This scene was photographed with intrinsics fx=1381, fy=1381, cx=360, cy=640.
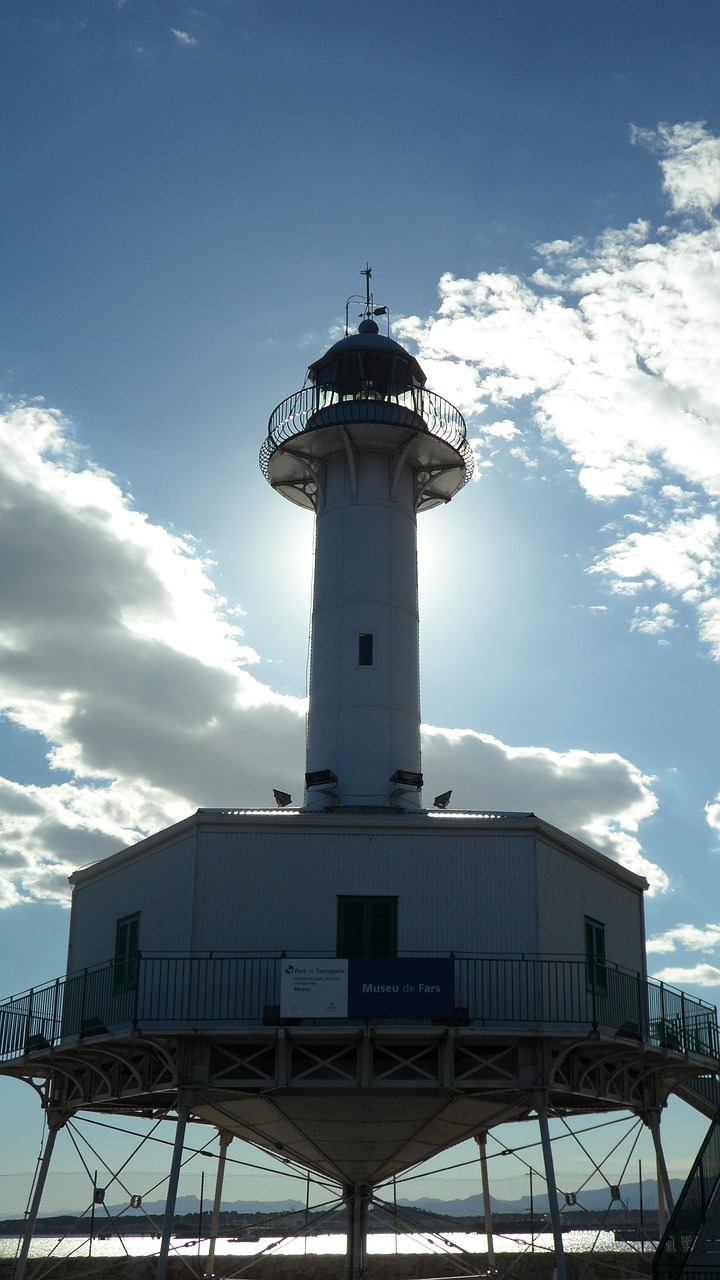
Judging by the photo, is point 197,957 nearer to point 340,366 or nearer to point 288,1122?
point 288,1122

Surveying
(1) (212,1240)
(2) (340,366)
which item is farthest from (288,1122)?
(2) (340,366)

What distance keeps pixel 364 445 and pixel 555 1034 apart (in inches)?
703

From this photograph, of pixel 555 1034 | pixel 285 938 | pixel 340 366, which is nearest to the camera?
pixel 555 1034

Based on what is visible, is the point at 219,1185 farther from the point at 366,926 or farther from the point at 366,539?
the point at 366,539

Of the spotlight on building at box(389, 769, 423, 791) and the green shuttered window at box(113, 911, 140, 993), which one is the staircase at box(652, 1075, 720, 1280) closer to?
the spotlight on building at box(389, 769, 423, 791)

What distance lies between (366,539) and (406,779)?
280 inches

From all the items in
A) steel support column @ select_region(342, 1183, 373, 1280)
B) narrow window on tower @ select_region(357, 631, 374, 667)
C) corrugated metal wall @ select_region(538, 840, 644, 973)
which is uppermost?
narrow window on tower @ select_region(357, 631, 374, 667)

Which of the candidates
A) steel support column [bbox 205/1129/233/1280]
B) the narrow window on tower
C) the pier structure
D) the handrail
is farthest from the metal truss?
the narrow window on tower

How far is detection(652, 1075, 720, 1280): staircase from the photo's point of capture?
25281 millimetres

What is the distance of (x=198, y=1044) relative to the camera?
28.8 metres

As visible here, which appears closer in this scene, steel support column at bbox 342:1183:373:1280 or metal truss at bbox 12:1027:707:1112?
metal truss at bbox 12:1027:707:1112

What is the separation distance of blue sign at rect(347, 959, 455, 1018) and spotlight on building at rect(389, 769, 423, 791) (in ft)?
24.7

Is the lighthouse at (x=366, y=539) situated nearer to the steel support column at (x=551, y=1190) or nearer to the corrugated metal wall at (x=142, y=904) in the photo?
the corrugated metal wall at (x=142, y=904)

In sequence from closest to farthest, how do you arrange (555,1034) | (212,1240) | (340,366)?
(555,1034) → (212,1240) → (340,366)
